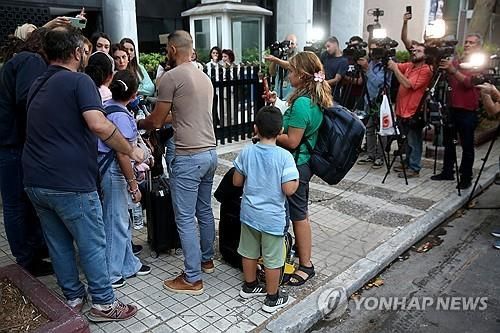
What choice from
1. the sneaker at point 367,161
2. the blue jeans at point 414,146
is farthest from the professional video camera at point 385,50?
the sneaker at point 367,161

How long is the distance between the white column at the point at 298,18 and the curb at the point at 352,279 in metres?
9.56

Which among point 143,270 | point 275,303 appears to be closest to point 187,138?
point 143,270

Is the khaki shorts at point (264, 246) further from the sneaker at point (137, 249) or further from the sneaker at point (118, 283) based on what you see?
the sneaker at point (137, 249)

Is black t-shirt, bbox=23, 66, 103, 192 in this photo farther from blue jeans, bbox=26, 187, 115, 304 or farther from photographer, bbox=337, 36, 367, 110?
photographer, bbox=337, 36, 367, 110

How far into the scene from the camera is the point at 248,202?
123 inches

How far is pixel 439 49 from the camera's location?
5488 millimetres

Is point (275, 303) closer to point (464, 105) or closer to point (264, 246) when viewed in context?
point (264, 246)

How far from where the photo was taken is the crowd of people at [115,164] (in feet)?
8.59

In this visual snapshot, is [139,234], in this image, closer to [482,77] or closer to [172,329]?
[172,329]

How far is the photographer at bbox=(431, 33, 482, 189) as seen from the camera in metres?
5.61

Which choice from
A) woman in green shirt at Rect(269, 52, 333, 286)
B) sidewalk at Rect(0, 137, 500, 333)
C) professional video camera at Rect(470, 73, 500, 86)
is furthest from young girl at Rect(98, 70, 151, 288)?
professional video camera at Rect(470, 73, 500, 86)

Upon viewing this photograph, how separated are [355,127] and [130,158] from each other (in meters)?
1.72

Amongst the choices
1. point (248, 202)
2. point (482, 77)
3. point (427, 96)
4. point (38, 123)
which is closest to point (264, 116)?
point (248, 202)

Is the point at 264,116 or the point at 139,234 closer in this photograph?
the point at 264,116
